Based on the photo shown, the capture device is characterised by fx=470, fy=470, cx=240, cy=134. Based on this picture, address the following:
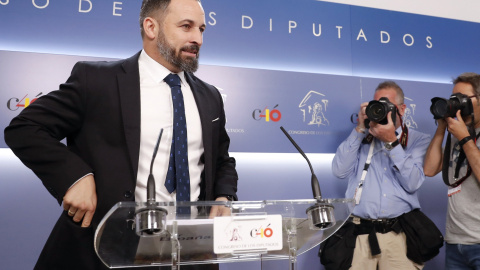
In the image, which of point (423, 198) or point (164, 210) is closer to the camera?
point (164, 210)

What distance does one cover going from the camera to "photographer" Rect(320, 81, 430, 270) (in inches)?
107

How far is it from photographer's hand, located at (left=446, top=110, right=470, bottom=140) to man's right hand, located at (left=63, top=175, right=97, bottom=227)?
2055 mm

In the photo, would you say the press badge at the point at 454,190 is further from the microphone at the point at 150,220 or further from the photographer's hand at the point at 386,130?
the microphone at the point at 150,220

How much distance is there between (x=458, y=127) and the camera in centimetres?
255

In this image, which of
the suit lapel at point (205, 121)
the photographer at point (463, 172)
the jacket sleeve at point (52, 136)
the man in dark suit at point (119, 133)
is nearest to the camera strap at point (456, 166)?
the photographer at point (463, 172)

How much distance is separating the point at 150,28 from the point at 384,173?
1.75 meters

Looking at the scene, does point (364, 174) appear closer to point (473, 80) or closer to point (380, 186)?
point (380, 186)

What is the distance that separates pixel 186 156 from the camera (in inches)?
59.4

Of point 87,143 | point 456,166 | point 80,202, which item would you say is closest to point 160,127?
point 87,143

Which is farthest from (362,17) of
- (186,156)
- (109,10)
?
(186,156)

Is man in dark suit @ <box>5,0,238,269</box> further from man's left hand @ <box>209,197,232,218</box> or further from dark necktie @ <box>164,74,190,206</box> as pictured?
man's left hand @ <box>209,197,232,218</box>

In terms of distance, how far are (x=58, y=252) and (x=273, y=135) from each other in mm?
1894

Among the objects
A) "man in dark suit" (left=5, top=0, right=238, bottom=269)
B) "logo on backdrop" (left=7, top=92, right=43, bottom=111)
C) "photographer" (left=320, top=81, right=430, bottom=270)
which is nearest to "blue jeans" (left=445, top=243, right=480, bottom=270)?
"photographer" (left=320, top=81, right=430, bottom=270)

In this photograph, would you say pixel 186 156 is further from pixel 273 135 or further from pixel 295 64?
pixel 295 64
